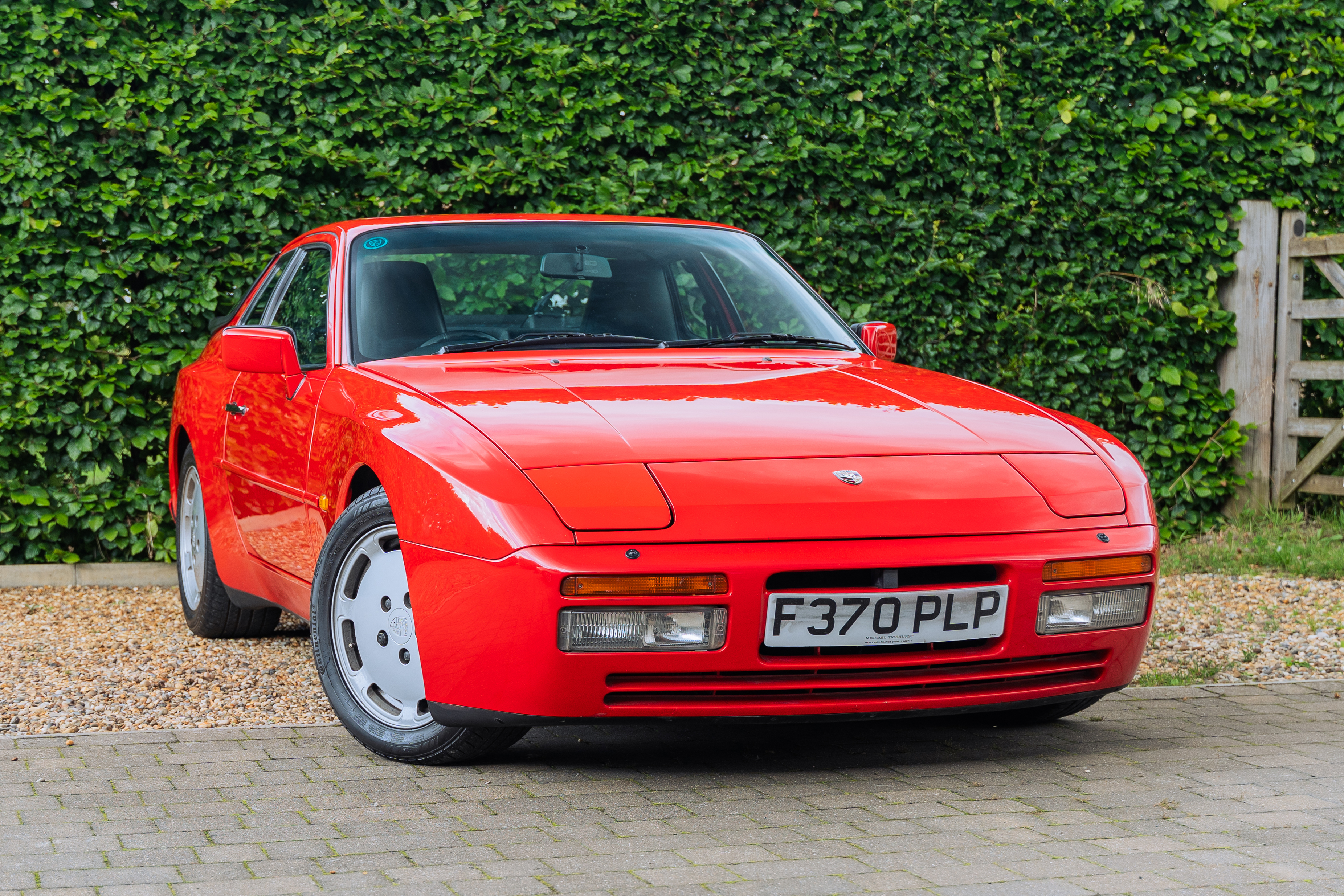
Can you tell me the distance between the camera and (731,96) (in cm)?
752

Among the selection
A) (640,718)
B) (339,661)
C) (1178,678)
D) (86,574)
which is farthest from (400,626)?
(86,574)

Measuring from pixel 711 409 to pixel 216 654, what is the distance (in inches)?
108

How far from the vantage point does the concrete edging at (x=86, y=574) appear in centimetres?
700

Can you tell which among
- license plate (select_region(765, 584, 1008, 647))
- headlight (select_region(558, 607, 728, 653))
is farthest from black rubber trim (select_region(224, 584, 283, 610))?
license plate (select_region(765, 584, 1008, 647))

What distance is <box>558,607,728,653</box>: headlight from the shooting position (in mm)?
3199

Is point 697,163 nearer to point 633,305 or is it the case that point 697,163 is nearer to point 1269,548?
point 633,305

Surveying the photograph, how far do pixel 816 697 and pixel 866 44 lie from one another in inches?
199

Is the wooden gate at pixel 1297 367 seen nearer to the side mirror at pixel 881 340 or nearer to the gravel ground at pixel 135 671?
the side mirror at pixel 881 340

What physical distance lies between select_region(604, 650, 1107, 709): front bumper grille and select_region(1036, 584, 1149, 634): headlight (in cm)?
10

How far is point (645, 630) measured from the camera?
321 centimetres

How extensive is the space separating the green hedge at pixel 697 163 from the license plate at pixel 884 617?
14.3ft

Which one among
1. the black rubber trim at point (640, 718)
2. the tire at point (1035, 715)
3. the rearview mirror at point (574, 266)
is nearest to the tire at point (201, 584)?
the rearview mirror at point (574, 266)

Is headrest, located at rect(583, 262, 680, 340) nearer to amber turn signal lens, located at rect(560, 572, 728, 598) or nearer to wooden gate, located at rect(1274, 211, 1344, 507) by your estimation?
amber turn signal lens, located at rect(560, 572, 728, 598)

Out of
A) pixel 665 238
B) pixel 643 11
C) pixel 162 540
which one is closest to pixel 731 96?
pixel 643 11
